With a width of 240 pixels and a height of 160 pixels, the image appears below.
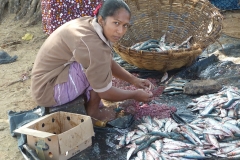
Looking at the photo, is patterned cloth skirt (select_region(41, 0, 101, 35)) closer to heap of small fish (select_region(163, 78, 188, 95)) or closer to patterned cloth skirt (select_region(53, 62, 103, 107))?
heap of small fish (select_region(163, 78, 188, 95))

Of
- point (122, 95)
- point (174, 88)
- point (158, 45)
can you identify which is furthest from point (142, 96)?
point (158, 45)

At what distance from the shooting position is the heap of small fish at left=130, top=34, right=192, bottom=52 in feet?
18.3

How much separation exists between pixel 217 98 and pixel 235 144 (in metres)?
0.92

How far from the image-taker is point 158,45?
5.65 metres

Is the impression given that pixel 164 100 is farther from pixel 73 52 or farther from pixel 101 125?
pixel 73 52

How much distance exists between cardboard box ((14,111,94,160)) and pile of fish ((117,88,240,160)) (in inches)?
16.4

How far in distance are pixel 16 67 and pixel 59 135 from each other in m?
3.57

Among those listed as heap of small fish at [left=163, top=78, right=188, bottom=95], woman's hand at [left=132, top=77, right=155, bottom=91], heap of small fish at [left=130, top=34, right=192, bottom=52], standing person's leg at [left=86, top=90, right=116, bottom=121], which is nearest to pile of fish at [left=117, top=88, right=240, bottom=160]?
standing person's leg at [left=86, top=90, right=116, bottom=121]

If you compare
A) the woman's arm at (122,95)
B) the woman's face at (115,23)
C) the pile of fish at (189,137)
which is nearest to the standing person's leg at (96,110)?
the woman's arm at (122,95)

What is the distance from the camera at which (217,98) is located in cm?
435

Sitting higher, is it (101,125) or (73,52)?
(73,52)

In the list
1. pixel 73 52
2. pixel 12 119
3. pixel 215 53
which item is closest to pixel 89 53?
pixel 73 52

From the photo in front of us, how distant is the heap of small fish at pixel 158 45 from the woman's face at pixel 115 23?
187 centimetres

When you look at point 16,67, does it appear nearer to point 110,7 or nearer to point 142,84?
point 142,84
